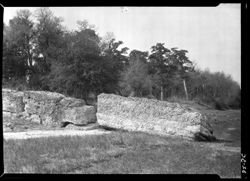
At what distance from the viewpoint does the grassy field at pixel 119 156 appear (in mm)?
8188

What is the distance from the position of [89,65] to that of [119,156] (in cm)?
520

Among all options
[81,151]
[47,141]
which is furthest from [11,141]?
[81,151]

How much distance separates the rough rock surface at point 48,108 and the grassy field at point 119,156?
12.9 ft

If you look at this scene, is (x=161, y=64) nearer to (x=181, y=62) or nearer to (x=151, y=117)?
(x=181, y=62)

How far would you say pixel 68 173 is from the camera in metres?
7.90

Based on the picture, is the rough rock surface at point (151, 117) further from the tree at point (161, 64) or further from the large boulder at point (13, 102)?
the large boulder at point (13, 102)

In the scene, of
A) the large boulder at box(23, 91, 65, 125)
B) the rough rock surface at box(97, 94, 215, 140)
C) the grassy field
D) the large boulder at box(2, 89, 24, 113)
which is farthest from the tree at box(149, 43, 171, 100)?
the large boulder at box(2, 89, 24, 113)

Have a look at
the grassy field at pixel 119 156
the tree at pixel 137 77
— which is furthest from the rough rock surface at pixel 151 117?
the grassy field at pixel 119 156

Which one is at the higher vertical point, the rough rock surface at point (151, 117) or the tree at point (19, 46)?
the tree at point (19, 46)

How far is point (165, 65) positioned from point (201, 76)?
1.51 metres

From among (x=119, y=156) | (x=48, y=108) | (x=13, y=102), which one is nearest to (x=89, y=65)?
(x=48, y=108)

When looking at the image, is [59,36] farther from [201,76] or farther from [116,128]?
[201,76]

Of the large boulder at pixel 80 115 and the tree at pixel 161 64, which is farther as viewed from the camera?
the large boulder at pixel 80 115

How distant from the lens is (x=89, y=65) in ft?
44.3
